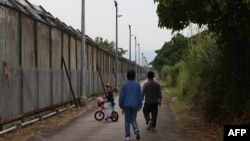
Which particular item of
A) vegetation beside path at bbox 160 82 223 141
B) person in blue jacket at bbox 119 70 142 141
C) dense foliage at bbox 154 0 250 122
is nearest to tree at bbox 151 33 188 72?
vegetation beside path at bbox 160 82 223 141

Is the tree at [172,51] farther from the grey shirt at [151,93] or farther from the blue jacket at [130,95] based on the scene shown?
the blue jacket at [130,95]

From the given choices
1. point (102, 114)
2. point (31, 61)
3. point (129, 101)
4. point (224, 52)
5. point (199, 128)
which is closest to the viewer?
point (129, 101)

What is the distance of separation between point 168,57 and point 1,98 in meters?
64.2

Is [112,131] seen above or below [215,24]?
below

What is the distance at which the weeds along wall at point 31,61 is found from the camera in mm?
13695

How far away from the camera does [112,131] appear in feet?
46.1

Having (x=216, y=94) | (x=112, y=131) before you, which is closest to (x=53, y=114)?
(x=112, y=131)

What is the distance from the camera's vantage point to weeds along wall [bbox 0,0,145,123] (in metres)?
13.7

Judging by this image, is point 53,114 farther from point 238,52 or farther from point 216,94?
point 238,52

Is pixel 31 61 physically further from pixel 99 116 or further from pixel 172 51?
pixel 172 51

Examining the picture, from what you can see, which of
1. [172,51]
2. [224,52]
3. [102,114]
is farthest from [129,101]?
[172,51]

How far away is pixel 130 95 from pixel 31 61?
229 inches

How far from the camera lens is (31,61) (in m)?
16.6

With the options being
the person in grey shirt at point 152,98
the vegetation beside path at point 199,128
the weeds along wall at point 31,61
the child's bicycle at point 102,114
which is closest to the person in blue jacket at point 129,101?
the vegetation beside path at point 199,128
